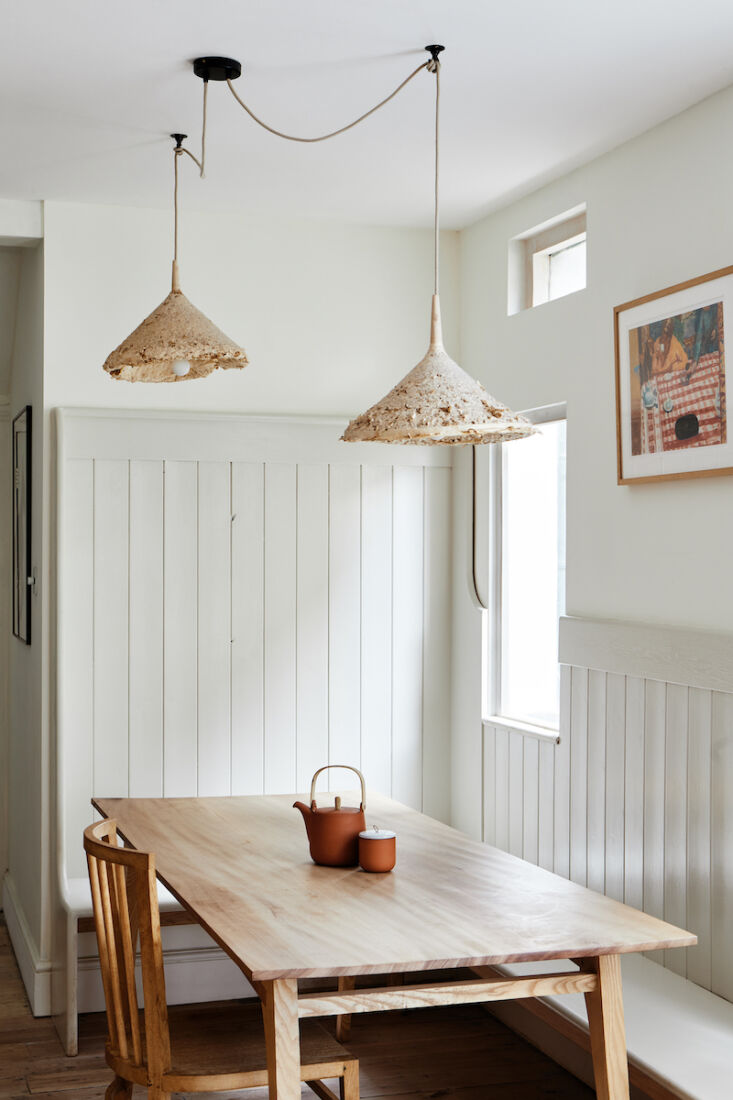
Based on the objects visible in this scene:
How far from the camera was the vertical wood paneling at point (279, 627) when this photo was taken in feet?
13.5

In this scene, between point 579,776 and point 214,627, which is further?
point 214,627

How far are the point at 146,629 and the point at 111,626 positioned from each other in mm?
115

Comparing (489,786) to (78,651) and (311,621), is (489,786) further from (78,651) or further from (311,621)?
(78,651)

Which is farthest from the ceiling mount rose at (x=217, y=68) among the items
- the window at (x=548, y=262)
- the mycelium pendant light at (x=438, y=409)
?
the window at (x=548, y=262)

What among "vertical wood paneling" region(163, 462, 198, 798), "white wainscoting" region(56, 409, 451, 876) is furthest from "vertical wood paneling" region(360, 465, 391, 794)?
"vertical wood paneling" region(163, 462, 198, 798)

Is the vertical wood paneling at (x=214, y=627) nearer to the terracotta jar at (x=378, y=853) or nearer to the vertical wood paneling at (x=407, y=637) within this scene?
the vertical wood paneling at (x=407, y=637)

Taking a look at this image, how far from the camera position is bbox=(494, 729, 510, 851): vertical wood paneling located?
12.8 feet

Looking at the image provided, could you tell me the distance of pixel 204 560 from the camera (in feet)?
13.3

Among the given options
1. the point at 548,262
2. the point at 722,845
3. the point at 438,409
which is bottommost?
the point at 722,845

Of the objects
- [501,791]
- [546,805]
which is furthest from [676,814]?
[501,791]

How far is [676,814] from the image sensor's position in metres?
2.96

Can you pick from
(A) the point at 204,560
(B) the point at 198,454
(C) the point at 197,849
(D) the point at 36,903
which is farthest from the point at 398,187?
(D) the point at 36,903

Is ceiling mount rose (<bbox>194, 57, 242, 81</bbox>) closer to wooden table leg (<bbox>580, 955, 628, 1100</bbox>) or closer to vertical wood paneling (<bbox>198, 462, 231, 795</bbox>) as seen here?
vertical wood paneling (<bbox>198, 462, 231, 795</bbox>)

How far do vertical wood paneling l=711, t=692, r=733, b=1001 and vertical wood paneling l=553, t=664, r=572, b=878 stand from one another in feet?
2.31
